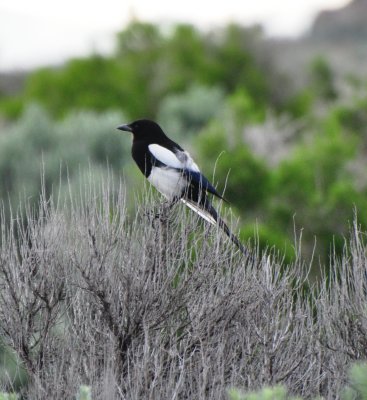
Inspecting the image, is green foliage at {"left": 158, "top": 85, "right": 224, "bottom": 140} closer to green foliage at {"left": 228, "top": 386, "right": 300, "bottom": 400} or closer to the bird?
the bird

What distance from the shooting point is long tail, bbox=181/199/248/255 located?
9.09m

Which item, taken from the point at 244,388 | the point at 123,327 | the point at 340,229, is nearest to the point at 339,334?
the point at 244,388

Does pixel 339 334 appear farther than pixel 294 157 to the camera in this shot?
No

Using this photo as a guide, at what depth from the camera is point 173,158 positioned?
10.1 meters

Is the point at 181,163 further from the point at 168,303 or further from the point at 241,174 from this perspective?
the point at 241,174

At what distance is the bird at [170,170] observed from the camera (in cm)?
973

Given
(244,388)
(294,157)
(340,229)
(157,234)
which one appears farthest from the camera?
(294,157)

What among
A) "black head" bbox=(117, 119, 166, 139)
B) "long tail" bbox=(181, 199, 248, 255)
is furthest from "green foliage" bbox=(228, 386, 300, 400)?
"black head" bbox=(117, 119, 166, 139)

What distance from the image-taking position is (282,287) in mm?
8945

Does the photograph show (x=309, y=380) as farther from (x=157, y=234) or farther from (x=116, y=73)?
(x=116, y=73)

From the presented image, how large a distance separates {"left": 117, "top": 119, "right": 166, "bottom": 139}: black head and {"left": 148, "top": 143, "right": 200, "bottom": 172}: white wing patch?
0.17m

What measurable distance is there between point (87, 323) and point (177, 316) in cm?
77

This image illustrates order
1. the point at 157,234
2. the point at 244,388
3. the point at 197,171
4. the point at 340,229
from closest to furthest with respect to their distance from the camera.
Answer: the point at 244,388 < the point at 157,234 < the point at 197,171 < the point at 340,229

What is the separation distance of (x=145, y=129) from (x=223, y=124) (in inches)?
770
